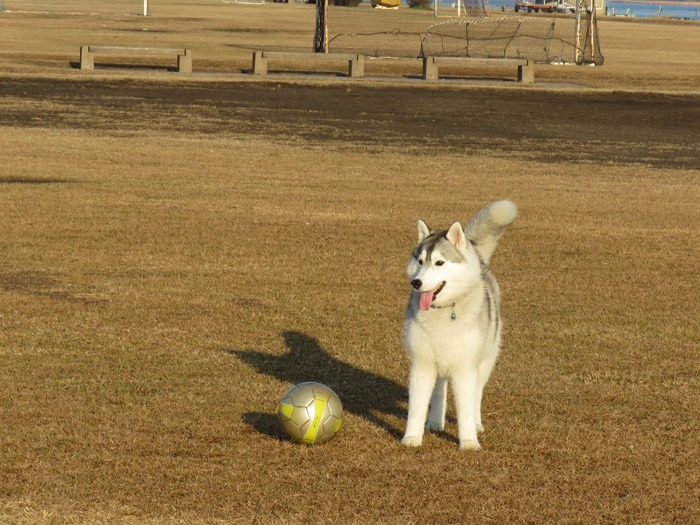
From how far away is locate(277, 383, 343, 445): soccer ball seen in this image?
723cm

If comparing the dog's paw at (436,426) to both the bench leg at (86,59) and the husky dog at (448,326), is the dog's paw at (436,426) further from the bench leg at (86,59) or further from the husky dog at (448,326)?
the bench leg at (86,59)

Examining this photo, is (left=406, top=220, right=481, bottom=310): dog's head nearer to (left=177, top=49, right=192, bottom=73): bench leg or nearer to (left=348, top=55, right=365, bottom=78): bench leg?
(left=348, top=55, right=365, bottom=78): bench leg

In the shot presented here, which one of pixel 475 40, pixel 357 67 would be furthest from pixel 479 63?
pixel 475 40

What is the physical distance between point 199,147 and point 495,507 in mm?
17465

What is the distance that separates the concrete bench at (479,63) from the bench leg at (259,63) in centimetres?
559

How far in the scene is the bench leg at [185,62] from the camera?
40875 millimetres

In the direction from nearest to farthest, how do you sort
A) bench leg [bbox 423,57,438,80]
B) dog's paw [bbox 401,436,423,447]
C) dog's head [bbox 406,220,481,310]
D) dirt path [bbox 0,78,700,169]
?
dog's head [bbox 406,220,481,310] < dog's paw [bbox 401,436,423,447] < dirt path [bbox 0,78,700,169] < bench leg [bbox 423,57,438,80]

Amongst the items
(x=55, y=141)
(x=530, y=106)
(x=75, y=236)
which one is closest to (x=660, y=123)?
(x=530, y=106)

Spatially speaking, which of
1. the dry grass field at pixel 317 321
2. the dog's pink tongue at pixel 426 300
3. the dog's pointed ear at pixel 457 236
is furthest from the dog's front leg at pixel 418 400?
the dog's pointed ear at pixel 457 236

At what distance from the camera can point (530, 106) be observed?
Answer: 33.8 metres

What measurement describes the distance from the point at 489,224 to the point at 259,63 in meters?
34.0

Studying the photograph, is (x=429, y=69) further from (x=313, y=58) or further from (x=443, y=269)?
(x=443, y=269)

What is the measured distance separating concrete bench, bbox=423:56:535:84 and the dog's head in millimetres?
35096

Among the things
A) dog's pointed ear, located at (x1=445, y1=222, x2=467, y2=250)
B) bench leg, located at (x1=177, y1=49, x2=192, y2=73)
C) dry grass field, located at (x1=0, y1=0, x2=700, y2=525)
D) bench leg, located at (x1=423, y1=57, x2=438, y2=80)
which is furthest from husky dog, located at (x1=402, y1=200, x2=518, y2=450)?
bench leg, located at (x1=423, y1=57, x2=438, y2=80)
